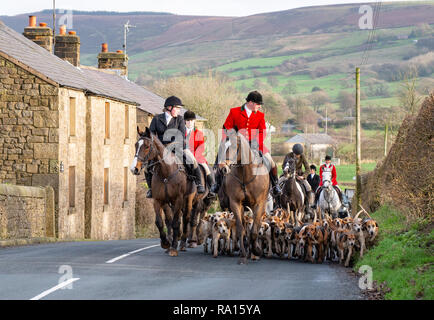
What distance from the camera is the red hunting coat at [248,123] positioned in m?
15.0

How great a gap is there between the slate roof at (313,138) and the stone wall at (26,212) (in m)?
77.8

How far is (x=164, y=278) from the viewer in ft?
40.4

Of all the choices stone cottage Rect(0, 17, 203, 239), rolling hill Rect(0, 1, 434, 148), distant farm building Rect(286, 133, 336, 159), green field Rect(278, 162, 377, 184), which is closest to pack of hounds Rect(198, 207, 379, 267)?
stone cottage Rect(0, 17, 203, 239)

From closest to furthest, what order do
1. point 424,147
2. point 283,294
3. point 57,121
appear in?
point 283,294
point 424,147
point 57,121

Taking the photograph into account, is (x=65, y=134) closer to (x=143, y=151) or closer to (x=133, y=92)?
(x=143, y=151)

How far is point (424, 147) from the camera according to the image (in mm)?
19719

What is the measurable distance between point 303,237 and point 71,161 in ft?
52.7

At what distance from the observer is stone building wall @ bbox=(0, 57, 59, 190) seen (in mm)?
28094

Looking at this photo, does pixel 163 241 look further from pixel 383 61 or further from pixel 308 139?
pixel 383 61

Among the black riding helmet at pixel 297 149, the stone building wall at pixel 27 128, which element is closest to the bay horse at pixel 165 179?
the black riding helmet at pixel 297 149

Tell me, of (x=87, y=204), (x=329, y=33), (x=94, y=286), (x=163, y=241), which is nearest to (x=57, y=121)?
(x=87, y=204)

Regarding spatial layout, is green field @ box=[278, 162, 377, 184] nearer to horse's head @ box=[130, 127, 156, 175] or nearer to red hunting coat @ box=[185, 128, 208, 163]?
red hunting coat @ box=[185, 128, 208, 163]

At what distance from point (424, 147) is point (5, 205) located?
12074mm

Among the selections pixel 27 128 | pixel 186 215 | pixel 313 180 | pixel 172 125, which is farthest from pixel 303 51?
pixel 172 125
